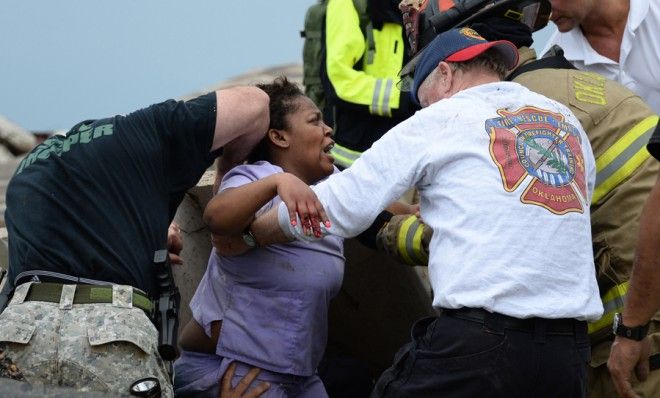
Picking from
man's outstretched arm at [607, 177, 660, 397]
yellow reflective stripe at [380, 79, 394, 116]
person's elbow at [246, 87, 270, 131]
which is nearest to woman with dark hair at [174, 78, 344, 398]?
person's elbow at [246, 87, 270, 131]

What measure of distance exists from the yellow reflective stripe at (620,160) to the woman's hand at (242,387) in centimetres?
111

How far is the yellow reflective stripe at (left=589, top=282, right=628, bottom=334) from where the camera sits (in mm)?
3736

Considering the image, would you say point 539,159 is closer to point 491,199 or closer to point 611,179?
point 491,199

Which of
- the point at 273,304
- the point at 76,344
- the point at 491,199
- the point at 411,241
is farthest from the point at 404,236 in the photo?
the point at 76,344

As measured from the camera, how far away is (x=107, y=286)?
3.44 meters

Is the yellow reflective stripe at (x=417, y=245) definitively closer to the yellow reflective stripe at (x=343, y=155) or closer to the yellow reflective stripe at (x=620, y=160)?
the yellow reflective stripe at (x=620, y=160)

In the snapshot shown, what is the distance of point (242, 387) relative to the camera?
3.78m

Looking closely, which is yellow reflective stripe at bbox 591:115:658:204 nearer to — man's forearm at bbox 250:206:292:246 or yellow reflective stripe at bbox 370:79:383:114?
man's forearm at bbox 250:206:292:246

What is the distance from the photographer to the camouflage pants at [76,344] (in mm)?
3285

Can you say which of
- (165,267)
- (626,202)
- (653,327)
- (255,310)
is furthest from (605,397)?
(165,267)

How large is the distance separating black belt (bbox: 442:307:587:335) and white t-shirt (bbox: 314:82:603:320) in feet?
0.07

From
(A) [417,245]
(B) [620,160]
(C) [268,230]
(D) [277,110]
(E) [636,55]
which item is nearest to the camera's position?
(C) [268,230]

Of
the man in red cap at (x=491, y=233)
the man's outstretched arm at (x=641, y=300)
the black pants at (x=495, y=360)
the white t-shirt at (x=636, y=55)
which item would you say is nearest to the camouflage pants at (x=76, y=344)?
the man in red cap at (x=491, y=233)

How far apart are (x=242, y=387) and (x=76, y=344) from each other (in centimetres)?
64
